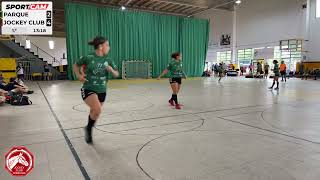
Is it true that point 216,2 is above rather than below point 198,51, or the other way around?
above

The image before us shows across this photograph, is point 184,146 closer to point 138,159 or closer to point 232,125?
point 138,159

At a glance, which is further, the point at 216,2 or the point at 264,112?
the point at 216,2

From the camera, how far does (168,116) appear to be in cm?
585

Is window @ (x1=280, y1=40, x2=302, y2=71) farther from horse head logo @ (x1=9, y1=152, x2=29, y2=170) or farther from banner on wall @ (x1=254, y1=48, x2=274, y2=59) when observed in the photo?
horse head logo @ (x1=9, y1=152, x2=29, y2=170)

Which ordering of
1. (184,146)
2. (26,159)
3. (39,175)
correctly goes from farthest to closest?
1. (184,146)
2. (39,175)
3. (26,159)

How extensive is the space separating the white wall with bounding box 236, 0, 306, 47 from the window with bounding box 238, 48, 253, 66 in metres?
0.80

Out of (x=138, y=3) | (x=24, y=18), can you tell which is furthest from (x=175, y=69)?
(x=138, y=3)

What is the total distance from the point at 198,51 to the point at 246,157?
2512 cm

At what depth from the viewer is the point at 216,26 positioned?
104 ft

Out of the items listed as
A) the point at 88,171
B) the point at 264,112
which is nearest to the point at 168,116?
the point at 264,112

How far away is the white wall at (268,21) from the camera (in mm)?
22812

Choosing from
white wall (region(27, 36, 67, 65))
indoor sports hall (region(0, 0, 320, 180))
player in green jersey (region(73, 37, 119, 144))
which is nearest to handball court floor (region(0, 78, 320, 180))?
indoor sports hall (region(0, 0, 320, 180))

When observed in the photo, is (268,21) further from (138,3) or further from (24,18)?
(24,18)

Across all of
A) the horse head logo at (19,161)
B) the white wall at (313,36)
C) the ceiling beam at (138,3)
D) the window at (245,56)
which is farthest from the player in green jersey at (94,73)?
the window at (245,56)
